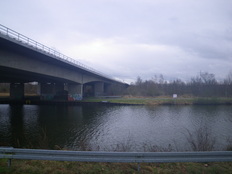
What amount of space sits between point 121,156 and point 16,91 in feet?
182

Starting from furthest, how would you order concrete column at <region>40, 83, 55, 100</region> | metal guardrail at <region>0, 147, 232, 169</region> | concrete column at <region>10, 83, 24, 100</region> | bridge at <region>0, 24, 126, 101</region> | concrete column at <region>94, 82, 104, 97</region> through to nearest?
1. concrete column at <region>94, 82, 104, 97</region>
2. concrete column at <region>40, 83, 55, 100</region>
3. concrete column at <region>10, 83, 24, 100</region>
4. bridge at <region>0, 24, 126, 101</region>
5. metal guardrail at <region>0, 147, 232, 169</region>

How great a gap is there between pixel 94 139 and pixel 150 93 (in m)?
48.8

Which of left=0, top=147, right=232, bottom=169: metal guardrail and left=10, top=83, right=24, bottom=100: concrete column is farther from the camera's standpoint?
left=10, top=83, right=24, bottom=100: concrete column

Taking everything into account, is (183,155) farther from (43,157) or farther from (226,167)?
(43,157)

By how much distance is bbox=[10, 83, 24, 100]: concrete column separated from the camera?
49062mm

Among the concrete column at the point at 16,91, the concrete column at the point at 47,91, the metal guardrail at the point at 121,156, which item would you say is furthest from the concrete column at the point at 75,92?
the metal guardrail at the point at 121,156

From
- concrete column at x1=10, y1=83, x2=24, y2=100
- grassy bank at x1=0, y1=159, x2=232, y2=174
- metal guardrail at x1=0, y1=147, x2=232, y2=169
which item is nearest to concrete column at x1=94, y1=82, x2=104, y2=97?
concrete column at x1=10, y1=83, x2=24, y2=100

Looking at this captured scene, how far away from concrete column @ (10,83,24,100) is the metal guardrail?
52.7 meters

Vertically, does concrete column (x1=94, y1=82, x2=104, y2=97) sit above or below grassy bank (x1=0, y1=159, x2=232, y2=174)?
above

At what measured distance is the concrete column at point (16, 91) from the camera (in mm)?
49062

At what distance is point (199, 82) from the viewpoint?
66.7 m

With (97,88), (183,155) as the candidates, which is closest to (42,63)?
(183,155)

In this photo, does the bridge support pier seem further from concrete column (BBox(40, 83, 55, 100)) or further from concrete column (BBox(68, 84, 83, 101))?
concrete column (BBox(68, 84, 83, 101))

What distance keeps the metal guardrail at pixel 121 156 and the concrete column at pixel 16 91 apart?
52663 mm
